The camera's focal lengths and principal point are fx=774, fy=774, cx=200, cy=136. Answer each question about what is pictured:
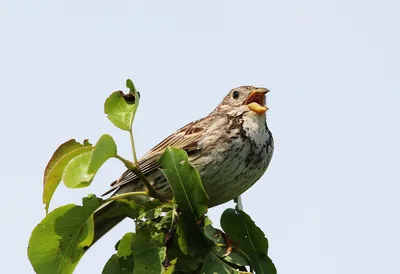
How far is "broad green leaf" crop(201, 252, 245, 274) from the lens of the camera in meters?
4.29

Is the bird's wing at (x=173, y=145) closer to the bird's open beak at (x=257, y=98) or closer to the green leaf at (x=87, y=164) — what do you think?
the bird's open beak at (x=257, y=98)

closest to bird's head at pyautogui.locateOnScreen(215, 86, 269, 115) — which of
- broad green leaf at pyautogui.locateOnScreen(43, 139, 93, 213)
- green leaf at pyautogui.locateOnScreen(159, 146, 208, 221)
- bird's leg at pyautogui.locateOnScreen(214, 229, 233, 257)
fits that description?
bird's leg at pyautogui.locateOnScreen(214, 229, 233, 257)

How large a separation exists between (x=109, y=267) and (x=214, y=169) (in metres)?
2.03

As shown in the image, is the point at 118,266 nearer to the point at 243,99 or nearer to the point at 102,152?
the point at 102,152

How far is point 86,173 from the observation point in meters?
3.80

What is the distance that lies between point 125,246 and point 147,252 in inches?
8.6

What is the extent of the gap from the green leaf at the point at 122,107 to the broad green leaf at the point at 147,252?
62 centimetres

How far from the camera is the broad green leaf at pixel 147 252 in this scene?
160 inches

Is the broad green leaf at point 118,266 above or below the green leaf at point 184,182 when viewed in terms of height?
below

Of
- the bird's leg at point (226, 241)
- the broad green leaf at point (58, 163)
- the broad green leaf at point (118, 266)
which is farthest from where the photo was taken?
the bird's leg at point (226, 241)

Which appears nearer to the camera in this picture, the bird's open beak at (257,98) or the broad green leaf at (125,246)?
the broad green leaf at (125,246)

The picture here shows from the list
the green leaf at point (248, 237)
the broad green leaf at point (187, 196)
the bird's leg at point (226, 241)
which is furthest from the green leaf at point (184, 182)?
the green leaf at point (248, 237)

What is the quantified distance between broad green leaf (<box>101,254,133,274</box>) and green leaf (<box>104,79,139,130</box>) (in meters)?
0.74

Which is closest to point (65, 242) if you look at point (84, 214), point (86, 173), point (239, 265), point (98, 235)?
point (84, 214)
